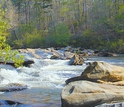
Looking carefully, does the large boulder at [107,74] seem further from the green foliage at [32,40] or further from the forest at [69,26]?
the green foliage at [32,40]

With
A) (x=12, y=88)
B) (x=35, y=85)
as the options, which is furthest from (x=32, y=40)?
(x=12, y=88)

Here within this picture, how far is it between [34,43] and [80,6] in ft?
60.8

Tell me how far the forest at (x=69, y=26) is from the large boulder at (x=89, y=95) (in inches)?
1252

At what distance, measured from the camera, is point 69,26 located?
6919 cm

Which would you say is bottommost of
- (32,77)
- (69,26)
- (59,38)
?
(59,38)

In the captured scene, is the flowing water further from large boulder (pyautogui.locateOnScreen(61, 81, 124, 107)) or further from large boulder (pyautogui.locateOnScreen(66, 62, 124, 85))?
large boulder (pyautogui.locateOnScreen(61, 81, 124, 107))

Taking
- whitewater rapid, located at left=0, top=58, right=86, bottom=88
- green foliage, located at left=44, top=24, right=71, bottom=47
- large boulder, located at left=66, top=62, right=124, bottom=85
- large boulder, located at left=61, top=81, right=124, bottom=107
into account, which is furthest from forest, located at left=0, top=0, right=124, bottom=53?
large boulder, located at left=61, top=81, right=124, bottom=107

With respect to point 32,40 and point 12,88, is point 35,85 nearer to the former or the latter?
point 12,88

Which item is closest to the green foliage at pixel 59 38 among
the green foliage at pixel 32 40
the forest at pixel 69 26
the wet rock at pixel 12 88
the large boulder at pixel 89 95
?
the forest at pixel 69 26

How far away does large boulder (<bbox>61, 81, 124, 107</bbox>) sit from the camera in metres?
9.73

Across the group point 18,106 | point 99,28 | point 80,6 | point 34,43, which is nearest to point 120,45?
point 99,28

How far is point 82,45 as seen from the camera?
54.4 meters

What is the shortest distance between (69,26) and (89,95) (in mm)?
59780

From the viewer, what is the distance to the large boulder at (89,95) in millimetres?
9734
